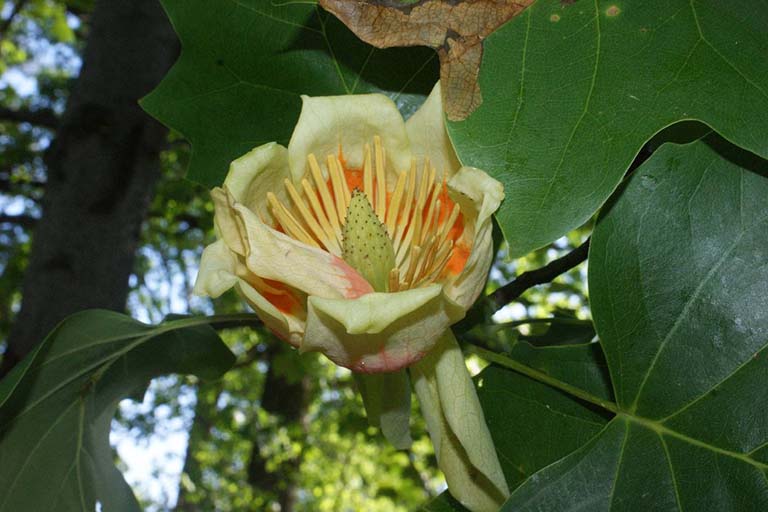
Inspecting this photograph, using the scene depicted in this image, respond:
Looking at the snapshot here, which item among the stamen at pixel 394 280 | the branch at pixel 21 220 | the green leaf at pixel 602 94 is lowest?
the branch at pixel 21 220

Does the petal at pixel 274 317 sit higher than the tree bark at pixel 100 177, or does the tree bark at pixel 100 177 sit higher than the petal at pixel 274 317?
the petal at pixel 274 317

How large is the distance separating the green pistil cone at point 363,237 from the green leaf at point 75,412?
38 centimetres

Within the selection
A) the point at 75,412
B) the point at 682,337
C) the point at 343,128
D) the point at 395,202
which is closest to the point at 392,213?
the point at 395,202

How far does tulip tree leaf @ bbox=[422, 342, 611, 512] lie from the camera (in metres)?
1.09

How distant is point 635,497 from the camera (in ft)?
3.08

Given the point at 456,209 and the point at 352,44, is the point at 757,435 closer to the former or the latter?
the point at 456,209

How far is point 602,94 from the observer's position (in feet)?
2.68

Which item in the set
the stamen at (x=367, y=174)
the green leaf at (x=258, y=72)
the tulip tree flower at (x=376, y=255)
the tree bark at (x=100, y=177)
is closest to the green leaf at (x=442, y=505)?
the tulip tree flower at (x=376, y=255)

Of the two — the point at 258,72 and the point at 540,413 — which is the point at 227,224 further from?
the point at 540,413

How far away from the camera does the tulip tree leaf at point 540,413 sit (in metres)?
1.09

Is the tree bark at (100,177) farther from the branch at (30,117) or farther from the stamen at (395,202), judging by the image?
the stamen at (395,202)

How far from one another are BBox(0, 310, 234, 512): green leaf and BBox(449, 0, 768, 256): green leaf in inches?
23.4

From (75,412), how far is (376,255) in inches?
25.0

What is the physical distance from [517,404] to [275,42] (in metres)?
0.61
